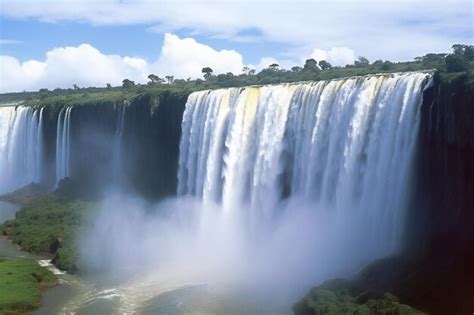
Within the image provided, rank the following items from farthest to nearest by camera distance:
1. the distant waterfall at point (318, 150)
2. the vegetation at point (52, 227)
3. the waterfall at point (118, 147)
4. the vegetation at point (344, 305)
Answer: the waterfall at point (118, 147)
the vegetation at point (52, 227)
the distant waterfall at point (318, 150)
the vegetation at point (344, 305)

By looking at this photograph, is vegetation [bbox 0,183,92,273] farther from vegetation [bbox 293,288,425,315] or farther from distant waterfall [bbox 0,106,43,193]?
vegetation [bbox 293,288,425,315]

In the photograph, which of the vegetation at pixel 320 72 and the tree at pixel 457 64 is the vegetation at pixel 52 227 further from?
the tree at pixel 457 64

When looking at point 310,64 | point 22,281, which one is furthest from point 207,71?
point 22,281

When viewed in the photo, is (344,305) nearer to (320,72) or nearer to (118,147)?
(320,72)

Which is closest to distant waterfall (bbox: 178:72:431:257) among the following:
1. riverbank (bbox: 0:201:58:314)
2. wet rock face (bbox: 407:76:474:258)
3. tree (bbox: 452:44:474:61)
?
wet rock face (bbox: 407:76:474:258)

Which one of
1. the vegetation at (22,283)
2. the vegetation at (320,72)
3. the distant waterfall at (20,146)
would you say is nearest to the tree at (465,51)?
the vegetation at (320,72)

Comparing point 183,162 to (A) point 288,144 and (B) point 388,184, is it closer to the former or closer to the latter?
(A) point 288,144

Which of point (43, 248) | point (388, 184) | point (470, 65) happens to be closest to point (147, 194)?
point (43, 248)
